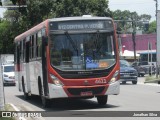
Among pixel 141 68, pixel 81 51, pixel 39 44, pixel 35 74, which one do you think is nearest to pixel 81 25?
pixel 81 51

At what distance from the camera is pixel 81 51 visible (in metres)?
17.7

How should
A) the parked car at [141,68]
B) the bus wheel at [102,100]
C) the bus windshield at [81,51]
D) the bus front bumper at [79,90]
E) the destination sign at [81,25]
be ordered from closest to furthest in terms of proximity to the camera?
the bus front bumper at [79,90], the bus windshield at [81,51], the destination sign at [81,25], the bus wheel at [102,100], the parked car at [141,68]

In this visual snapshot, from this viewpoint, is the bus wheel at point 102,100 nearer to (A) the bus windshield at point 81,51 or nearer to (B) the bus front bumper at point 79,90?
(B) the bus front bumper at point 79,90

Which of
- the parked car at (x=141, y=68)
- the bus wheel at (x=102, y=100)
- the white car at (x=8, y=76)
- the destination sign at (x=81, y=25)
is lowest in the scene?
the parked car at (x=141, y=68)

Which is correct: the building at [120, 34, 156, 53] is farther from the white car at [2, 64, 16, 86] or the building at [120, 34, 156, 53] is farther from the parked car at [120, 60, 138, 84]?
the parked car at [120, 60, 138, 84]

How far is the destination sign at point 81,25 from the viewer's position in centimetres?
1791

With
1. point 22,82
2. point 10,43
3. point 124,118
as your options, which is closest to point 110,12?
point 10,43

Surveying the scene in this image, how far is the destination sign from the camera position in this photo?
17.9m

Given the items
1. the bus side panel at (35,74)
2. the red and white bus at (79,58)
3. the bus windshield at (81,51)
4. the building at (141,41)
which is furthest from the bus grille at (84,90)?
the building at (141,41)

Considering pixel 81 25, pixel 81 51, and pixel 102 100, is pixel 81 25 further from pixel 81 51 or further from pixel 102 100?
pixel 102 100

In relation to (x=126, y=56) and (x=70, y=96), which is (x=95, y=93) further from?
(x=126, y=56)

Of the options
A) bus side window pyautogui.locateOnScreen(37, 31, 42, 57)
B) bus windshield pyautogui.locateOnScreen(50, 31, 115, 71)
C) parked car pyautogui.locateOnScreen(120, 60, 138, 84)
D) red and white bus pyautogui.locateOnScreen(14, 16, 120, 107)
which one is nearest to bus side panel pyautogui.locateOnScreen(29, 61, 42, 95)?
bus side window pyautogui.locateOnScreen(37, 31, 42, 57)

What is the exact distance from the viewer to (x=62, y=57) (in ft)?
57.4

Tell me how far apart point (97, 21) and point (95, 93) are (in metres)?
2.59
